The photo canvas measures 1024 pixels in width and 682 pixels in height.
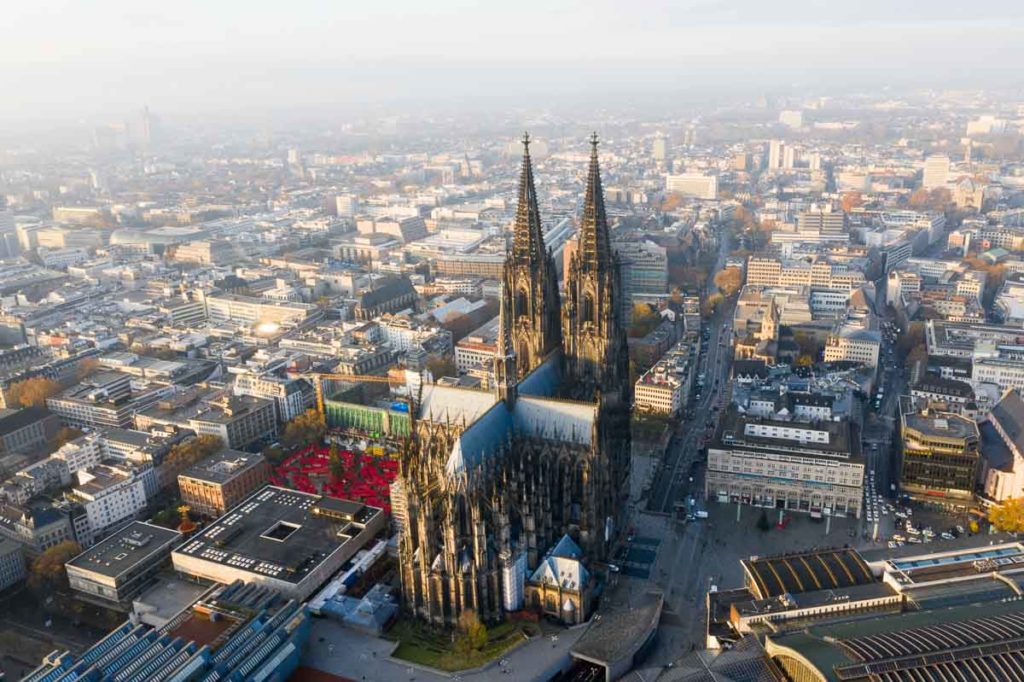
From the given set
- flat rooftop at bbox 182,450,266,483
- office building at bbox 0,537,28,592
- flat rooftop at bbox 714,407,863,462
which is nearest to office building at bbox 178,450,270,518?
flat rooftop at bbox 182,450,266,483

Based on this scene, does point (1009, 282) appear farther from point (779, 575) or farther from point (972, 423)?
point (779, 575)

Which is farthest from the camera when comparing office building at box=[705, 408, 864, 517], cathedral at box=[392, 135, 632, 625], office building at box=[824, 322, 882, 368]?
office building at box=[824, 322, 882, 368]

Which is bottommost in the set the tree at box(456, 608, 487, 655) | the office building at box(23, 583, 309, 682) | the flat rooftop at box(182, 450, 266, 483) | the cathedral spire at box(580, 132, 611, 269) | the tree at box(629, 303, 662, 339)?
the tree at box(629, 303, 662, 339)

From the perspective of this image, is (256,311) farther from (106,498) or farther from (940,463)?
(940,463)

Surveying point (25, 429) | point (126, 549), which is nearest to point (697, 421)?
point (126, 549)

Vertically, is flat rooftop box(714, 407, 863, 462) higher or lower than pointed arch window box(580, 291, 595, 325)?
lower

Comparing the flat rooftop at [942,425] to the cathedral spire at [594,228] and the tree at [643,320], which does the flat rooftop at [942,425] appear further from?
the tree at [643,320]

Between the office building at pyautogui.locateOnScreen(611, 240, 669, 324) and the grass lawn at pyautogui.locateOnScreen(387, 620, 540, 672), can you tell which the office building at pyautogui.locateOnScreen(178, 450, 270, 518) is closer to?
the grass lawn at pyautogui.locateOnScreen(387, 620, 540, 672)
